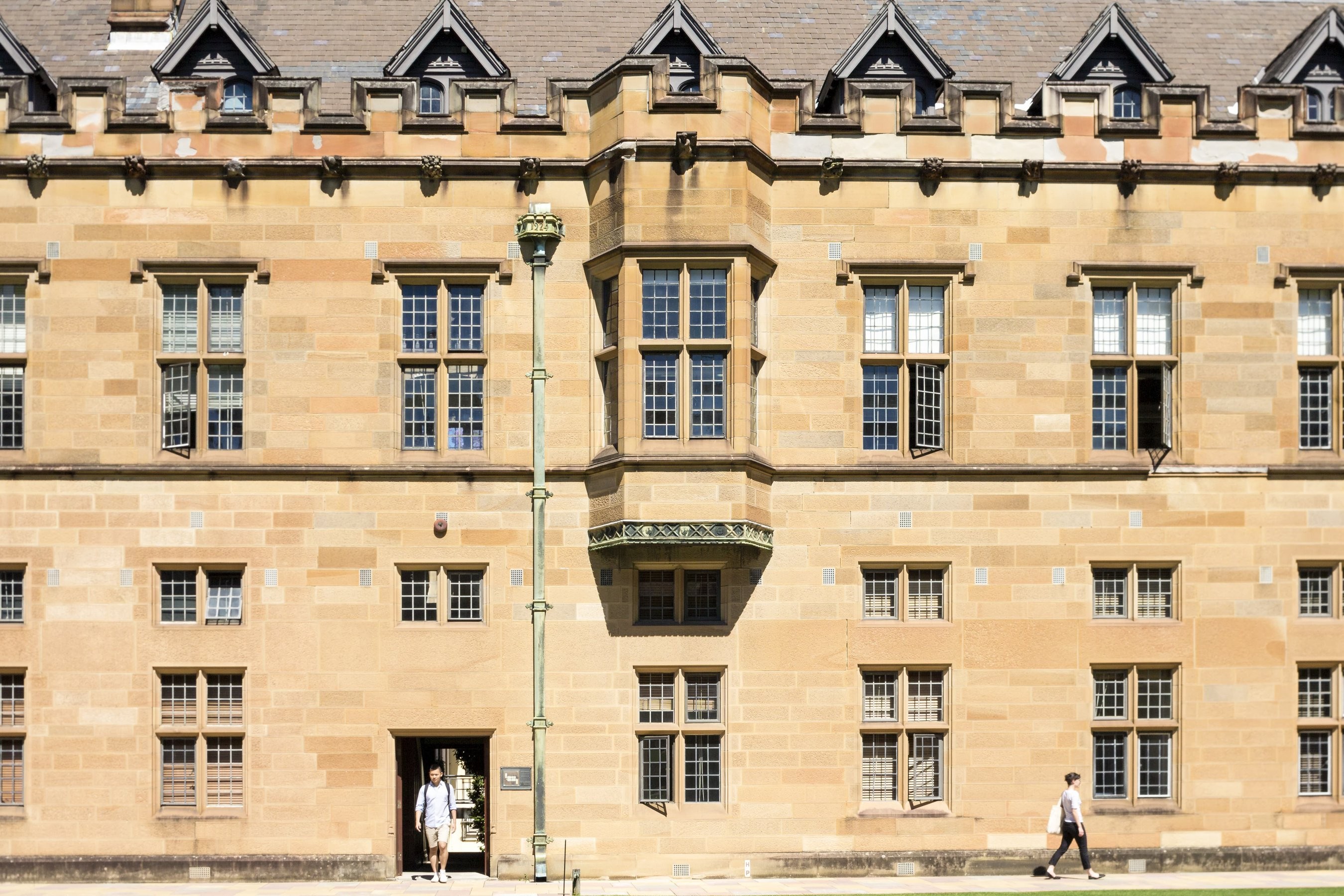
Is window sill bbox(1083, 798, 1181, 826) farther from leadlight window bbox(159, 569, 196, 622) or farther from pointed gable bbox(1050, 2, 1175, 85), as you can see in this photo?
leadlight window bbox(159, 569, 196, 622)

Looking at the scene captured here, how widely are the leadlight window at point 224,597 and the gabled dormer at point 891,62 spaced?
11.4 metres

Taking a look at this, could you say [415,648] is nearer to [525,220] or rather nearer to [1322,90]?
[525,220]

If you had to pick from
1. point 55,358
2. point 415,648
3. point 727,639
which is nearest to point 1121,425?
point 727,639

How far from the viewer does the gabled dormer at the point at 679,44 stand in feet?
74.7

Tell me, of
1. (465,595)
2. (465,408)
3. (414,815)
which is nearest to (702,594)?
(465,595)

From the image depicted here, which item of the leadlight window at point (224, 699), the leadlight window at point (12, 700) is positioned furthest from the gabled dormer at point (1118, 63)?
the leadlight window at point (12, 700)

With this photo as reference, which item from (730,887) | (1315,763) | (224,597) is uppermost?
(224,597)

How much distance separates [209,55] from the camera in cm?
2386

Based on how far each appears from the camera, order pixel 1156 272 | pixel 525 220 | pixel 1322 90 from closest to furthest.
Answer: pixel 525 220 < pixel 1156 272 < pixel 1322 90

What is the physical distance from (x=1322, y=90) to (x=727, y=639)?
43.7 ft

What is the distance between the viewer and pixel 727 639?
68.0 ft

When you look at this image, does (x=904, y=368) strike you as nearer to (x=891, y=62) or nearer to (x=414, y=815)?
(x=891, y=62)

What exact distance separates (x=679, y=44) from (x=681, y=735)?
420 inches

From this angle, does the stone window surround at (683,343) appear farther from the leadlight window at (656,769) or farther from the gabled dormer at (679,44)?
the leadlight window at (656,769)
